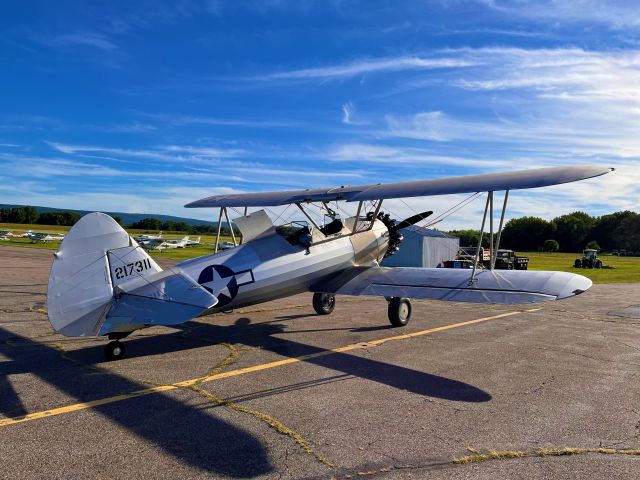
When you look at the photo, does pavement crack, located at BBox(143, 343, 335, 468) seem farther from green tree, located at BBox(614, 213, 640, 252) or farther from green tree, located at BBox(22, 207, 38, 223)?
green tree, located at BBox(22, 207, 38, 223)

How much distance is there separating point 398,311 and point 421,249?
23072 millimetres

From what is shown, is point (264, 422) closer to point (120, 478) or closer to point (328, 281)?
point (120, 478)

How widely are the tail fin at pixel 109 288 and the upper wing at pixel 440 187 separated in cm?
384

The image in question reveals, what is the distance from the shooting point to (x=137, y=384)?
20.8ft

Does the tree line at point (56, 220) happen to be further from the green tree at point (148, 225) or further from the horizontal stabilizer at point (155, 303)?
the horizontal stabilizer at point (155, 303)

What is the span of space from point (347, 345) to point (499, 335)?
3.57 metres

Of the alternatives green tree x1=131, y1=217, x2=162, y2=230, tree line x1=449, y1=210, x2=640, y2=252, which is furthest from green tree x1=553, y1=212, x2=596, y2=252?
green tree x1=131, y1=217, x2=162, y2=230

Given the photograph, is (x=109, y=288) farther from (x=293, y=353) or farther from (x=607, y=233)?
(x=607, y=233)

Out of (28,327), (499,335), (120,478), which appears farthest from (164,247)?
(120,478)

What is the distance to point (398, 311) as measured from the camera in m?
11.1

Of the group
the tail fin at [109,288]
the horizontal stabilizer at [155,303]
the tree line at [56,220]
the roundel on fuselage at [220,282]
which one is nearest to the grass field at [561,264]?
the roundel on fuselage at [220,282]

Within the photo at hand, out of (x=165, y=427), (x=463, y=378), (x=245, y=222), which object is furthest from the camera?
(x=245, y=222)

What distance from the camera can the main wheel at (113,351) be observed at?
7527mm

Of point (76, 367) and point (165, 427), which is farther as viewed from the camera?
point (76, 367)
